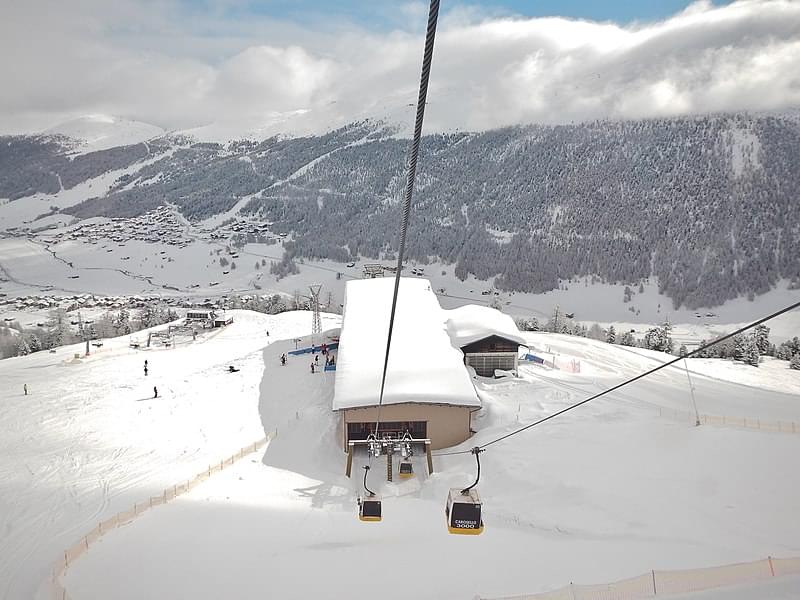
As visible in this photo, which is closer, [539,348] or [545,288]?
[539,348]

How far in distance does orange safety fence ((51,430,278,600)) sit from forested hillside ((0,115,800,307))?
272 ft

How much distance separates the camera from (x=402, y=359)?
755 inches

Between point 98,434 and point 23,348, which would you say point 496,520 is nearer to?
point 98,434

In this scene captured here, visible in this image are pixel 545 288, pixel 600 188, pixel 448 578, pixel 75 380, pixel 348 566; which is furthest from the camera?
pixel 600 188

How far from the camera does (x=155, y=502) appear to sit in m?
12.4

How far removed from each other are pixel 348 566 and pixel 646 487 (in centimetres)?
734

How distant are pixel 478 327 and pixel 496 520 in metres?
14.9

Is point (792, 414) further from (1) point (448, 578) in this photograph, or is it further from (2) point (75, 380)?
(2) point (75, 380)

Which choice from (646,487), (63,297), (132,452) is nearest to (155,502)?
(132,452)

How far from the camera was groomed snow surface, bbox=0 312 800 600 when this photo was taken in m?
8.53

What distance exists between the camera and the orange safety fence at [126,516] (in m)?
9.05

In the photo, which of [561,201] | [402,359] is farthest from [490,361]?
[561,201]

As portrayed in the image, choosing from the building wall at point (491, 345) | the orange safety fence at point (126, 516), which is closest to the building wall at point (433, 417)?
the orange safety fence at point (126, 516)

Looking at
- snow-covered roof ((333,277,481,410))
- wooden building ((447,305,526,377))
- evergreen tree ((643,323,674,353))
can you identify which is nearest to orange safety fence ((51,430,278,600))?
snow-covered roof ((333,277,481,410))
